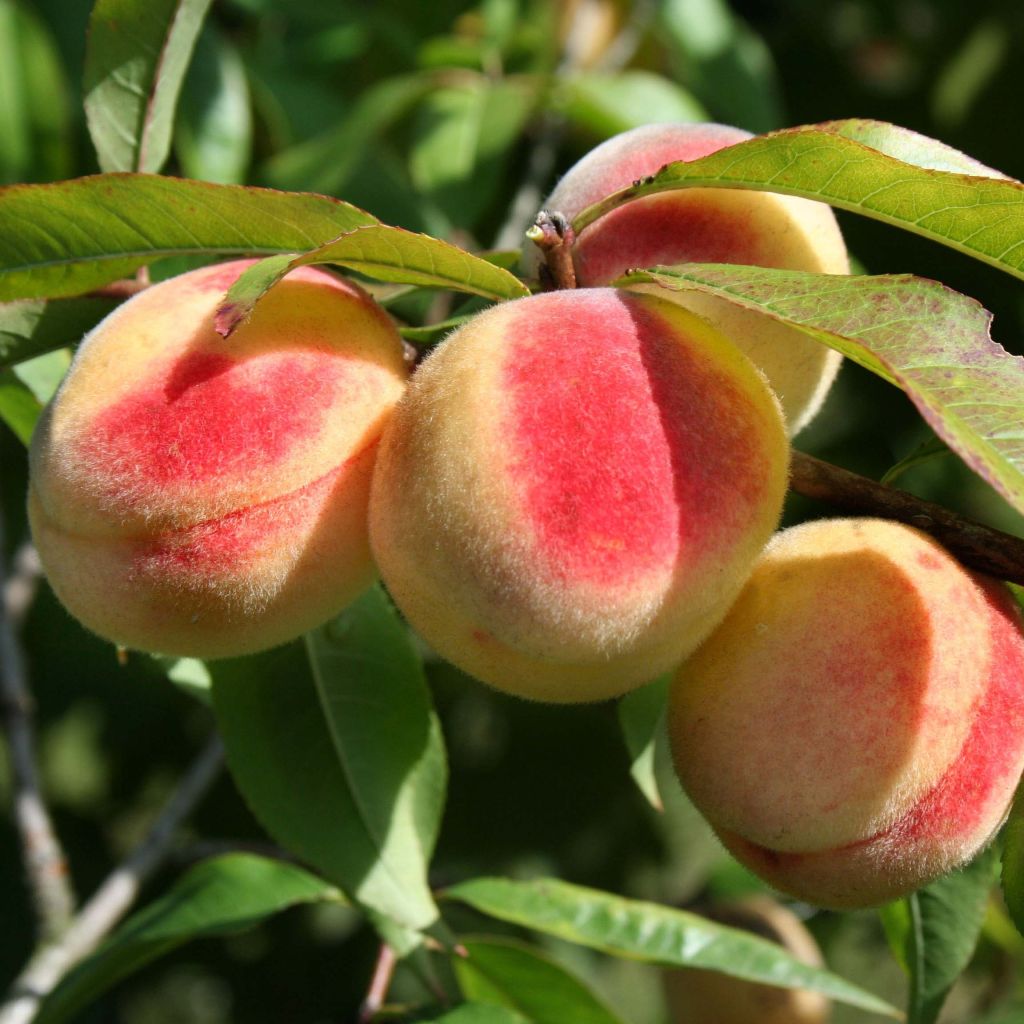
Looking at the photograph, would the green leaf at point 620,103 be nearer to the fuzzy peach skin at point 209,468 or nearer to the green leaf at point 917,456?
the green leaf at point 917,456

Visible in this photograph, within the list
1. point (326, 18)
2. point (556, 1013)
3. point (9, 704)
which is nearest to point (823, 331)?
point (556, 1013)

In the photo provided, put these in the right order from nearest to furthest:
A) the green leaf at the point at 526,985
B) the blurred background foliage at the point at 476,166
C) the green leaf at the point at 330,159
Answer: the green leaf at the point at 526,985 < the green leaf at the point at 330,159 < the blurred background foliage at the point at 476,166

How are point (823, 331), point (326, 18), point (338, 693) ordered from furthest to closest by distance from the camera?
1. point (326, 18)
2. point (338, 693)
3. point (823, 331)

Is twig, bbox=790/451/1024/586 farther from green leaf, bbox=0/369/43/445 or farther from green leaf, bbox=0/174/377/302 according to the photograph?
green leaf, bbox=0/369/43/445

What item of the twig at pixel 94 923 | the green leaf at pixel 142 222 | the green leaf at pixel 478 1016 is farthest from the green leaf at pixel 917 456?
the twig at pixel 94 923

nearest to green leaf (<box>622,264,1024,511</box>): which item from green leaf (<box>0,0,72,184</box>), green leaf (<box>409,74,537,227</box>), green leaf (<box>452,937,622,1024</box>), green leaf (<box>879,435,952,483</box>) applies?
green leaf (<box>879,435,952,483</box>)

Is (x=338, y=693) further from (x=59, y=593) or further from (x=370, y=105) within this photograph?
(x=370, y=105)
